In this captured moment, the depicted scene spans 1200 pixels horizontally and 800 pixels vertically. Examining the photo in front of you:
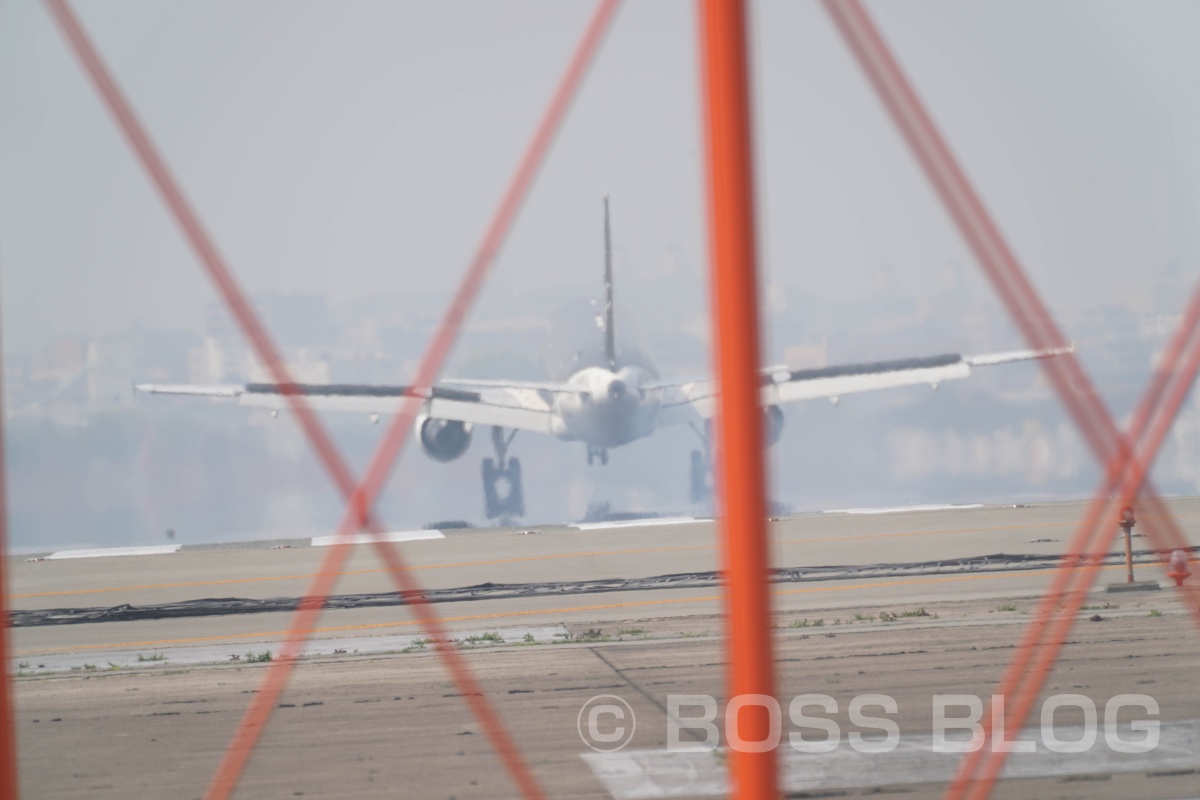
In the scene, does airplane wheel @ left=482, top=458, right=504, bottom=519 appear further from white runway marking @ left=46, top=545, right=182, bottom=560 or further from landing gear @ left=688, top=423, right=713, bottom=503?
white runway marking @ left=46, top=545, right=182, bottom=560

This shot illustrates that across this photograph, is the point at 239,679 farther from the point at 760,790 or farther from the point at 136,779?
the point at 760,790

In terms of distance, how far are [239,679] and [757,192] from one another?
907cm

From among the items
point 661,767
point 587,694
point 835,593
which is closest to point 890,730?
point 661,767

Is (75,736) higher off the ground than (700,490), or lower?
lower

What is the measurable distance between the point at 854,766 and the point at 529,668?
4334 millimetres

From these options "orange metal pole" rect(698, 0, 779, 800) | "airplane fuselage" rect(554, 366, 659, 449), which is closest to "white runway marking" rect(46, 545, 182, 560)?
"airplane fuselage" rect(554, 366, 659, 449)

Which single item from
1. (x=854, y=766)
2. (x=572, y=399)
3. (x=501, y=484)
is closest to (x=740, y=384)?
(x=854, y=766)

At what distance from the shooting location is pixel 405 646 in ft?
44.6

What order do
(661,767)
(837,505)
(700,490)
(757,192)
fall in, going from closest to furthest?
(757,192)
(661,767)
(700,490)
(837,505)

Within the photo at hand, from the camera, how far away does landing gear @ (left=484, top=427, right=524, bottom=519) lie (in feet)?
137

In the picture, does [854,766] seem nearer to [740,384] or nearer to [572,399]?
[740,384]

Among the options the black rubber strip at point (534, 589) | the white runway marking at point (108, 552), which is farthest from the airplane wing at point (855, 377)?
the black rubber strip at point (534, 589)

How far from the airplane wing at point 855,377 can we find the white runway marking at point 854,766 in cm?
2532

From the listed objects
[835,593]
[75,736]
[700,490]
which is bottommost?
[75,736]
